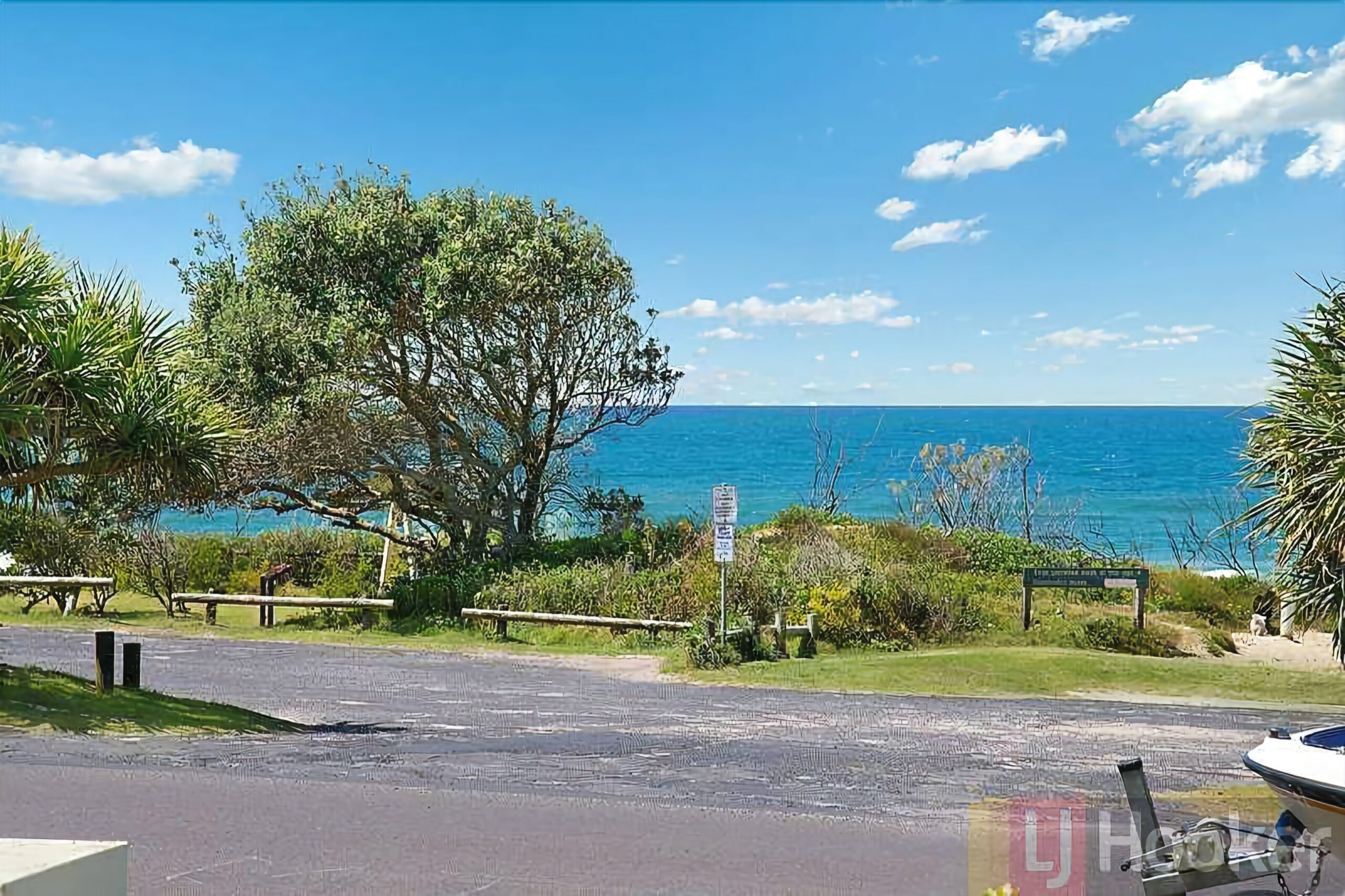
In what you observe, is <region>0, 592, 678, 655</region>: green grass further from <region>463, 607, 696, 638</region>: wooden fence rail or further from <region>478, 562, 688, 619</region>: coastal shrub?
<region>478, 562, 688, 619</region>: coastal shrub

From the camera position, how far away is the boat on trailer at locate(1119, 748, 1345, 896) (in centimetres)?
361

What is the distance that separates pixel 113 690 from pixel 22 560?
13.8 meters

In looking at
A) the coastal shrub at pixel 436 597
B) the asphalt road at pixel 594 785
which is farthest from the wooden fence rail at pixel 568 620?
the asphalt road at pixel 594 785

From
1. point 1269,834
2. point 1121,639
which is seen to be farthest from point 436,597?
point 1269,834

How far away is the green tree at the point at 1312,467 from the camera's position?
12.6 metres

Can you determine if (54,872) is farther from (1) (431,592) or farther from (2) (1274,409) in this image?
(1) (431,592)

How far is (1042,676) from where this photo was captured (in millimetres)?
14828

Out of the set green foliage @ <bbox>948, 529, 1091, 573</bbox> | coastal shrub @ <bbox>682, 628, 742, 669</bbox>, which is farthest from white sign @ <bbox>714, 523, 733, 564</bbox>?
green foliage @ <bbox>948, 529, 1091, 573</bbox>

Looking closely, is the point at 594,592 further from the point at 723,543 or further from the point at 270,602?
the point at 270,602

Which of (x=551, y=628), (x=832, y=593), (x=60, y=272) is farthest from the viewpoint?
(x=551, y=628)

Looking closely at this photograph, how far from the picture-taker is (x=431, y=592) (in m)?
21.3

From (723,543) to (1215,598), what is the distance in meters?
11.4

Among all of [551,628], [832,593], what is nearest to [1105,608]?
[832,593]

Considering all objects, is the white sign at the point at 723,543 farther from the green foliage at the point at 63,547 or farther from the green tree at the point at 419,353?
the green foliage at the point at 63,547
